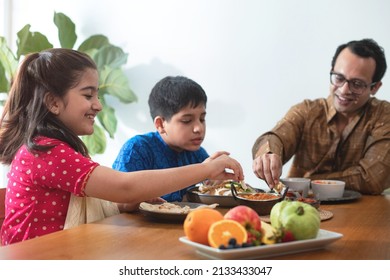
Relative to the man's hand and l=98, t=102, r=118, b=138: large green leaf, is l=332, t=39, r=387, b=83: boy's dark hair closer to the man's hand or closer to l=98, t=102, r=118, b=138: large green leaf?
the man's hand

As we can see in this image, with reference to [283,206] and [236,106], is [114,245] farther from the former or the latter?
[236,106]

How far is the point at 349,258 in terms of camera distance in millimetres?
1123

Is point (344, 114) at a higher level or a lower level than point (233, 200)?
higher

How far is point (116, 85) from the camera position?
381cm

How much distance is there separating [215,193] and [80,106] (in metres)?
0.53

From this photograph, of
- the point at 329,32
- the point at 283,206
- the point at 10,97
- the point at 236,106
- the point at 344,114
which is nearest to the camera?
the point at 283,206

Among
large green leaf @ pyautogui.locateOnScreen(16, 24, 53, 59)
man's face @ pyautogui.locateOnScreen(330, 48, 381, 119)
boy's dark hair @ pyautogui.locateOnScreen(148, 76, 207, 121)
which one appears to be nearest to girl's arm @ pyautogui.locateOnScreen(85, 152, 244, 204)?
boy's dark hair @ pyautogui.locateOnScreen(148, 76, 207, 121)

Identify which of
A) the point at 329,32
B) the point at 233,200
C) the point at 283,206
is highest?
the point at 329,32

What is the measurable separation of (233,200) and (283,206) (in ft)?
1.80

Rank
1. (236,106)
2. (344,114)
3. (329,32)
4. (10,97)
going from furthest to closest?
(236,106), (329,32), (344,114), (10,97)

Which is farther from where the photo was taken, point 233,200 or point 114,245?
point 233,200

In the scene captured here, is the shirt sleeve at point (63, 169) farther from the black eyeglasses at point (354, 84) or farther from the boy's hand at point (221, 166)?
the black eyeglasses at point (354, 84)

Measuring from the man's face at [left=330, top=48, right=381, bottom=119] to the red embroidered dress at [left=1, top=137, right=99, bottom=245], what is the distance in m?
1.44
